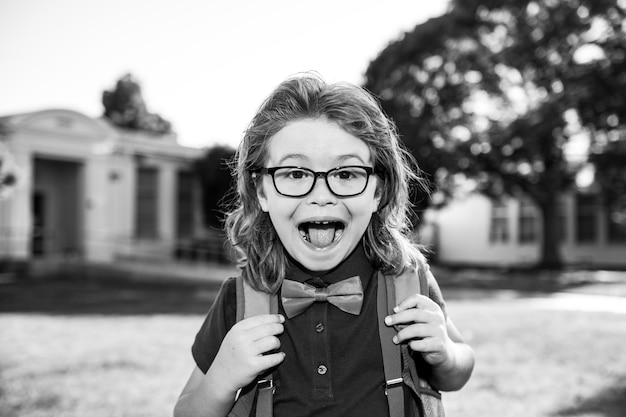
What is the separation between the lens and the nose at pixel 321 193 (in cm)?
179

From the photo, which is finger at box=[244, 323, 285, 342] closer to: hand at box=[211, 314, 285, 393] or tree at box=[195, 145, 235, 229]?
hand at box=[211, 314, 285, 393]

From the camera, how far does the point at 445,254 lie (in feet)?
115

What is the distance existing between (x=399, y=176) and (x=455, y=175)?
20.4m

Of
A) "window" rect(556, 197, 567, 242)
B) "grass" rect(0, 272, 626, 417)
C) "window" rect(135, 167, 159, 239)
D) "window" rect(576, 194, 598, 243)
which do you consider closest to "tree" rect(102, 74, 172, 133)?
"window" rect(135, 167, 159, 239)

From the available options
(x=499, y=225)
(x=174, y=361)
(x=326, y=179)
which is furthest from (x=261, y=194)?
(x=499, y=225)

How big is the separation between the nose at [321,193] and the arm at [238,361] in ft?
1.18

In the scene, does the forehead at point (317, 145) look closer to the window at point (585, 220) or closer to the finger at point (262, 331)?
the finger at point (262, 331)

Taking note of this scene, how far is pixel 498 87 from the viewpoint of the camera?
20.7 metres

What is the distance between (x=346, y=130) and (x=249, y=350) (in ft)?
2.38

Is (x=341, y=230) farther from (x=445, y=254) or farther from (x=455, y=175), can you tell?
(x=445, y=254)

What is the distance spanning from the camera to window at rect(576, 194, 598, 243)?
95.3 feet

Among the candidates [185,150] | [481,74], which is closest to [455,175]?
[481,74]

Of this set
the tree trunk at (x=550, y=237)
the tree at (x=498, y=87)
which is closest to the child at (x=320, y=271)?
the tree at (x=498, y=87)

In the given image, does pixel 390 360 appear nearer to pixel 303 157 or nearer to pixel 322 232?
pixel 322 232
